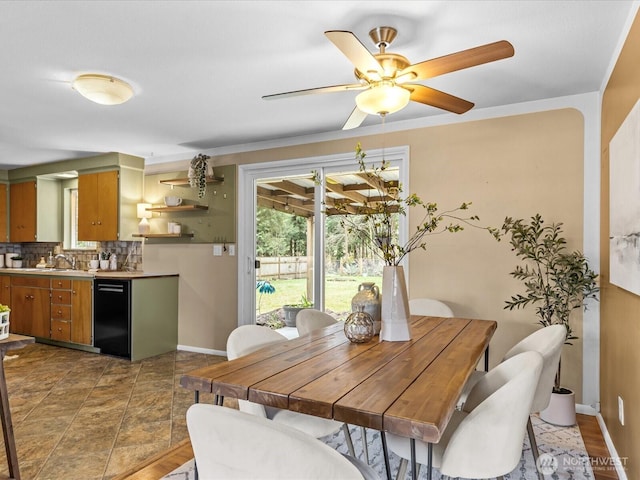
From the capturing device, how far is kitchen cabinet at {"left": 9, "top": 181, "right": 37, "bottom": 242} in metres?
5.73

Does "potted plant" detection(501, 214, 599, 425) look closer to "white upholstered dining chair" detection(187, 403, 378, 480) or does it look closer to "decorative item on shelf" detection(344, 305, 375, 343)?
"decorative item on shelf" detection(344, 305, 375, 343)

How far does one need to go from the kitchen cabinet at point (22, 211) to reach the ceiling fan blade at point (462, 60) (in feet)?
18.9

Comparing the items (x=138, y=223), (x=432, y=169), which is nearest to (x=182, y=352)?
(x=138, y=223)

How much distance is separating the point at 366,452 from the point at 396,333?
0.77 meters

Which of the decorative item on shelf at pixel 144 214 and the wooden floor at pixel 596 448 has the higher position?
the decorative item on shelf at pixel 144 214

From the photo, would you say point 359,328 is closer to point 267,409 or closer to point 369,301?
point 369,301

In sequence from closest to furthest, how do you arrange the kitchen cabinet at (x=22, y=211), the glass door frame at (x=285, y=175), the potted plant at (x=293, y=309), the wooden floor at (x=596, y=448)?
the wooden floor at (x=596, y=448), the glass door frame at (x=285, y=175), the potted plant at (x=293, y=309), the kitchen cabinet at (x=22, y=211)

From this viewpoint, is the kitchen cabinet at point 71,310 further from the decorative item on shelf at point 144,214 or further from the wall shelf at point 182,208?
the wall shelf at point 182,208

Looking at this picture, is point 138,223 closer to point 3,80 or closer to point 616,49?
point 3,80

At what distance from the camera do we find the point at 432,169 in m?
3.57

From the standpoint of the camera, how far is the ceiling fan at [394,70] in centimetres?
171

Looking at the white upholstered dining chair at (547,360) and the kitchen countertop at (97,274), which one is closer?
the white upholstered dining chair at (547,360)

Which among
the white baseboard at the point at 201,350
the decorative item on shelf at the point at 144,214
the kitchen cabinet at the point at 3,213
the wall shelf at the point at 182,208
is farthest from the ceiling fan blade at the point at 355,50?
the kitchen cabinet at the point at 3,213

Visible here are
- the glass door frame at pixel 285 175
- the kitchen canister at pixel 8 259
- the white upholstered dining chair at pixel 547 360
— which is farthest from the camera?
the kitchen canister at pixel 8 259
